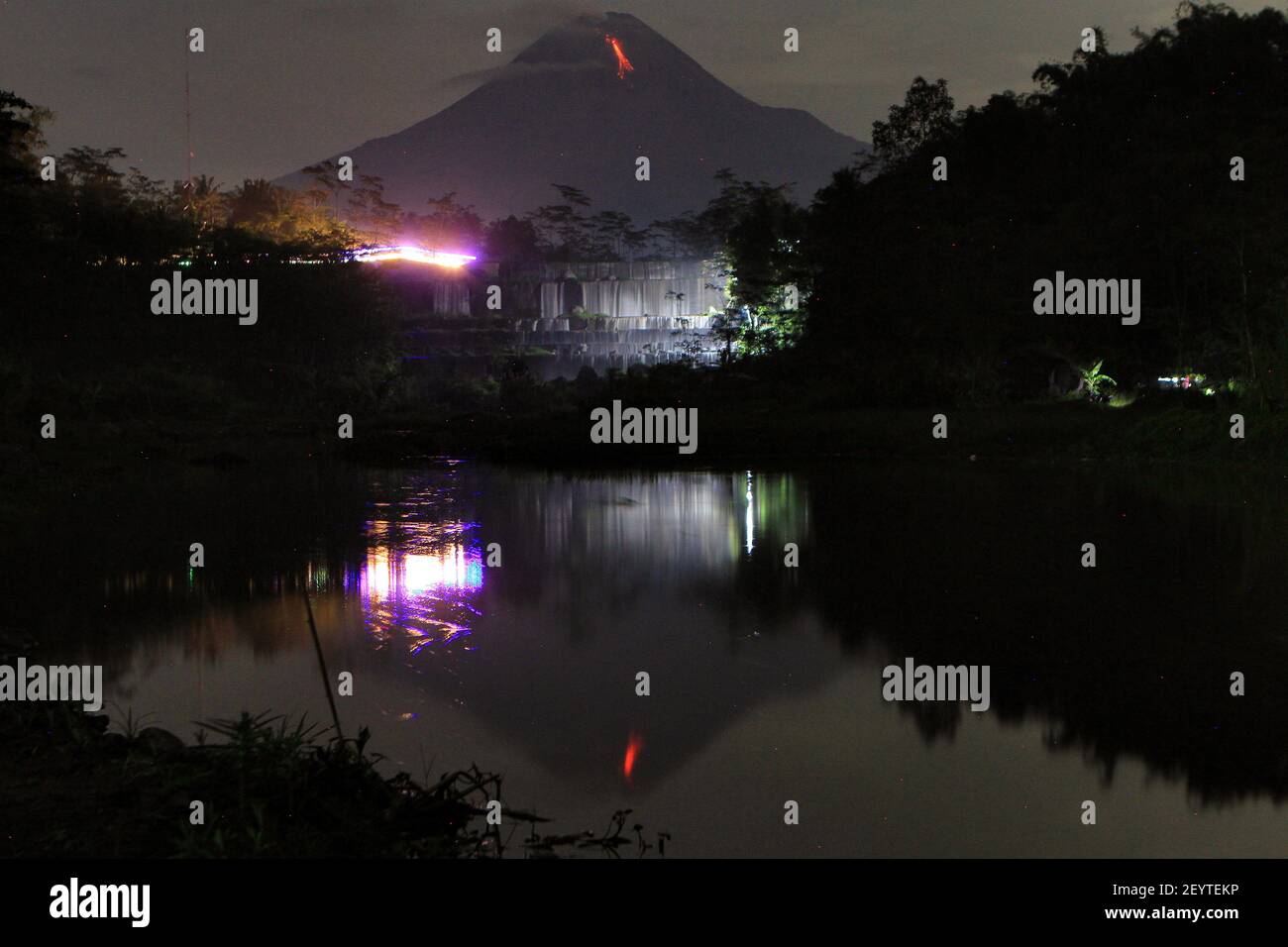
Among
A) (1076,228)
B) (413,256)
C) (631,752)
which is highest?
(413,256)

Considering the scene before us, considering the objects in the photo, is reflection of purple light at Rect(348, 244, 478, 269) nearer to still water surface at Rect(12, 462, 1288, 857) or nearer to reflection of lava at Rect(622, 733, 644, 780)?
still water surface at Rect(12, 462, 1288, 857)

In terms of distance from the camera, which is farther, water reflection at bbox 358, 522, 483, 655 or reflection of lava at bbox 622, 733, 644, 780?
water reflection at bbox 358, 522, 483, 655

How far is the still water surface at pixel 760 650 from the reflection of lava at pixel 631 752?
27 mm

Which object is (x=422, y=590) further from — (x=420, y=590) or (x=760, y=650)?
(x=760, y=650)

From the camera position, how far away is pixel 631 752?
976cm

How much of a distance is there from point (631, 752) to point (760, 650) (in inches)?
134

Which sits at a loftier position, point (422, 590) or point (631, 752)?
point (422, 590)

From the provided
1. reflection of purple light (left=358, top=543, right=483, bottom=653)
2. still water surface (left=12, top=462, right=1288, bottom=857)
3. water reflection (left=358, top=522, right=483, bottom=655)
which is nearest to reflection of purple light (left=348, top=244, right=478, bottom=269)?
still water surface (left=12, top=462, right=1288, bottom=857)

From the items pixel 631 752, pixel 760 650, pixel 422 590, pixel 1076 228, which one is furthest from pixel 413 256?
pixel 631 752

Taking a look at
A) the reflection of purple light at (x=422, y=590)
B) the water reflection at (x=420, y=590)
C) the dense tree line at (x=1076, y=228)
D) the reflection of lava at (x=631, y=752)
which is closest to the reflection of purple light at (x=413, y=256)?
the dense tree line at (x=1076, y=228)

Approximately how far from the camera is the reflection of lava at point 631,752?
367 inches

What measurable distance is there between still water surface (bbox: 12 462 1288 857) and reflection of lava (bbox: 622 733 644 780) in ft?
0.09

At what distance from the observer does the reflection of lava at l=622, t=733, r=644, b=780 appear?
30.6 feet

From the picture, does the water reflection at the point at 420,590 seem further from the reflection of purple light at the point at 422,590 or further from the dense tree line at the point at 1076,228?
the dense tree line at the point at 1076,228
